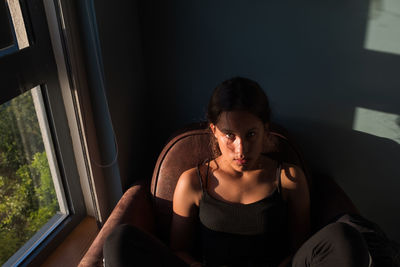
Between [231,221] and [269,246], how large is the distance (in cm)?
16

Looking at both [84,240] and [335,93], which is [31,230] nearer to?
[84,240]

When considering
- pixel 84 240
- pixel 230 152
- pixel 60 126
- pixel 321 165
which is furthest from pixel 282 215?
pixel 60 126

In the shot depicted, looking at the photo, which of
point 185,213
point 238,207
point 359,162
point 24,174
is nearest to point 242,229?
point 238,207

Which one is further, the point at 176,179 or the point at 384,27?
the point at 176,179

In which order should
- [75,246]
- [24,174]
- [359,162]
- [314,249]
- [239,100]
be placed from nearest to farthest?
[314,249] → [239,100] → [24,174] → [75,246] → [359,162]

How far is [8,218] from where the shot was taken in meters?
1.27

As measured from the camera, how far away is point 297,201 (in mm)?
1363

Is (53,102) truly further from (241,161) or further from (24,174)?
(241,161)

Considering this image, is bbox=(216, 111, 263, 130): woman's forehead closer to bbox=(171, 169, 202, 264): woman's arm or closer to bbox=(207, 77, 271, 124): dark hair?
bbox=(207, 77, 271, 124): dark hair

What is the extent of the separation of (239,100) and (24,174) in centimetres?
76

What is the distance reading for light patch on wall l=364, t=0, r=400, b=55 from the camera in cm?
133

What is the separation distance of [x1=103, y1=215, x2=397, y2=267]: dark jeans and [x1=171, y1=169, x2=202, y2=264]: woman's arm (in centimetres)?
18

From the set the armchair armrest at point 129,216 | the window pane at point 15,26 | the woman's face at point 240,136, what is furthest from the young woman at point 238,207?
the window pane at point 15,26

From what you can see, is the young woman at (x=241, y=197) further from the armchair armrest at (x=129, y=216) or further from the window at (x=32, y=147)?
the window at (x=32, y=147)
